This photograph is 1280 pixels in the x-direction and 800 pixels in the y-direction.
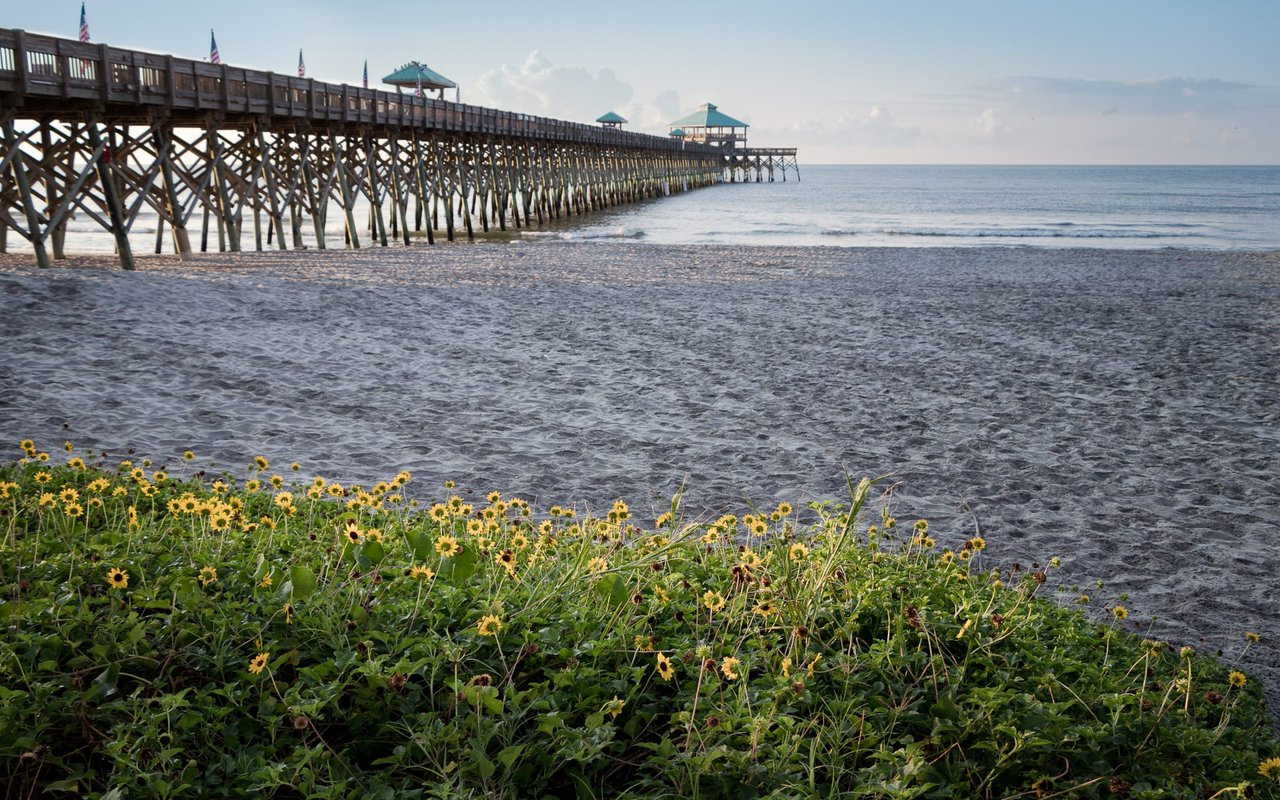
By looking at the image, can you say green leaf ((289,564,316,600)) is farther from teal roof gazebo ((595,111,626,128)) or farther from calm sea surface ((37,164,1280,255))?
teal roof gazebo ((595,111,626,128))

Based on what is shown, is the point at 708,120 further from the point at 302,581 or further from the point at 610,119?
the point at 302,581

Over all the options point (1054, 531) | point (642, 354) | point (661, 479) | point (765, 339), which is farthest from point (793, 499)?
point (765, 339)

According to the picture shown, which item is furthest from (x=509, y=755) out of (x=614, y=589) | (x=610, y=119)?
(x=610, y=119)

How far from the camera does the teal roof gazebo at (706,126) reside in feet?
314

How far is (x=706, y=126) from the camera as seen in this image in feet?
314

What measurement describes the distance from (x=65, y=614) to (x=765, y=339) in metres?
8.18

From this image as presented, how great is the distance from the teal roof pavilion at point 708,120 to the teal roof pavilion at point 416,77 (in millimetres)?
59343

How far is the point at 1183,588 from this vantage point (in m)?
4.43

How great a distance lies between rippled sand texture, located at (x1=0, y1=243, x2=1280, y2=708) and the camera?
530 centimetres

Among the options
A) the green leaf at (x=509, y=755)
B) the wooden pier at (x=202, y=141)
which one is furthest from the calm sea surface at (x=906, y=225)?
the green leaf at (x=509, y=755)

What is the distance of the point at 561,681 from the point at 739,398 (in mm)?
5323

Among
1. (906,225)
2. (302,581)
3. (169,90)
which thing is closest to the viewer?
(302,581)

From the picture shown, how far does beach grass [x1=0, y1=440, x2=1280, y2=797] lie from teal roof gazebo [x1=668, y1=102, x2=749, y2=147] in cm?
9324

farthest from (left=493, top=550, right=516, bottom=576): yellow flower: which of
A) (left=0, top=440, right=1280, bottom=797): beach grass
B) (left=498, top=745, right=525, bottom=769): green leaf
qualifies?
(left=498, top=745, right=525, bottom=769): green leaf
